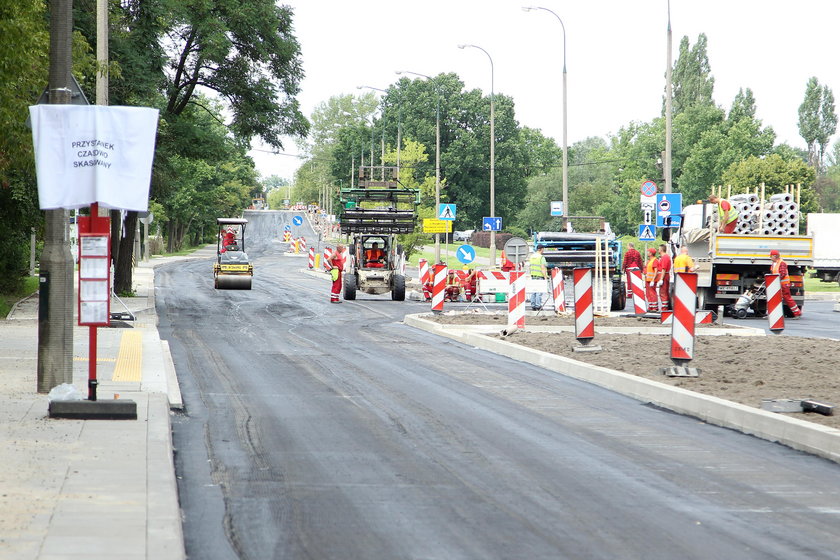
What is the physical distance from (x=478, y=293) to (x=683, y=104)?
78468 mm

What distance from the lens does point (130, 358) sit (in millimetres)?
15742

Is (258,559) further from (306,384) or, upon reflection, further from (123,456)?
(306,384)

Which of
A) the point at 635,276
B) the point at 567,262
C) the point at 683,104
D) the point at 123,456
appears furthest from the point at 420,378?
the point at 683,104

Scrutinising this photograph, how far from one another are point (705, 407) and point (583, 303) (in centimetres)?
563

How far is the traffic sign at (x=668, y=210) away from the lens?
99.9ft

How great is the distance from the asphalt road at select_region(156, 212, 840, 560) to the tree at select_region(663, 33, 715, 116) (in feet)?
314

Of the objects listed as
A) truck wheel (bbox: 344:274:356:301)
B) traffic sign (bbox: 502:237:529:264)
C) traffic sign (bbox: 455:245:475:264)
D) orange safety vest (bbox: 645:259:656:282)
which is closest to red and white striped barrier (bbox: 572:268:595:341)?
traffic sign (bbox: 502:237:529:264)

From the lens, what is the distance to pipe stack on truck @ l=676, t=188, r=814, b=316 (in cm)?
2877

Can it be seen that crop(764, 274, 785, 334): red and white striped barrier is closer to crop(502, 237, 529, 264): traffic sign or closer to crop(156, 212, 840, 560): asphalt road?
crop(502, 237, 529, 264): traffic sign

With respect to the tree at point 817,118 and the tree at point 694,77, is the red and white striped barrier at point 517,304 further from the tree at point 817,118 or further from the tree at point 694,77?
the tree at point 817,118

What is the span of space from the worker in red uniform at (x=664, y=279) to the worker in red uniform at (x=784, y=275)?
258cm

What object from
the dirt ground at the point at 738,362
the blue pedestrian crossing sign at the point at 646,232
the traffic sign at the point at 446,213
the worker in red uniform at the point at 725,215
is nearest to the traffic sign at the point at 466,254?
the traffic sign at the point at 446,213

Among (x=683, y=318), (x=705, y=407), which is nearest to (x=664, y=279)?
(x=683, y=318)

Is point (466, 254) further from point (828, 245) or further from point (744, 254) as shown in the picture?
point (828, 245)
